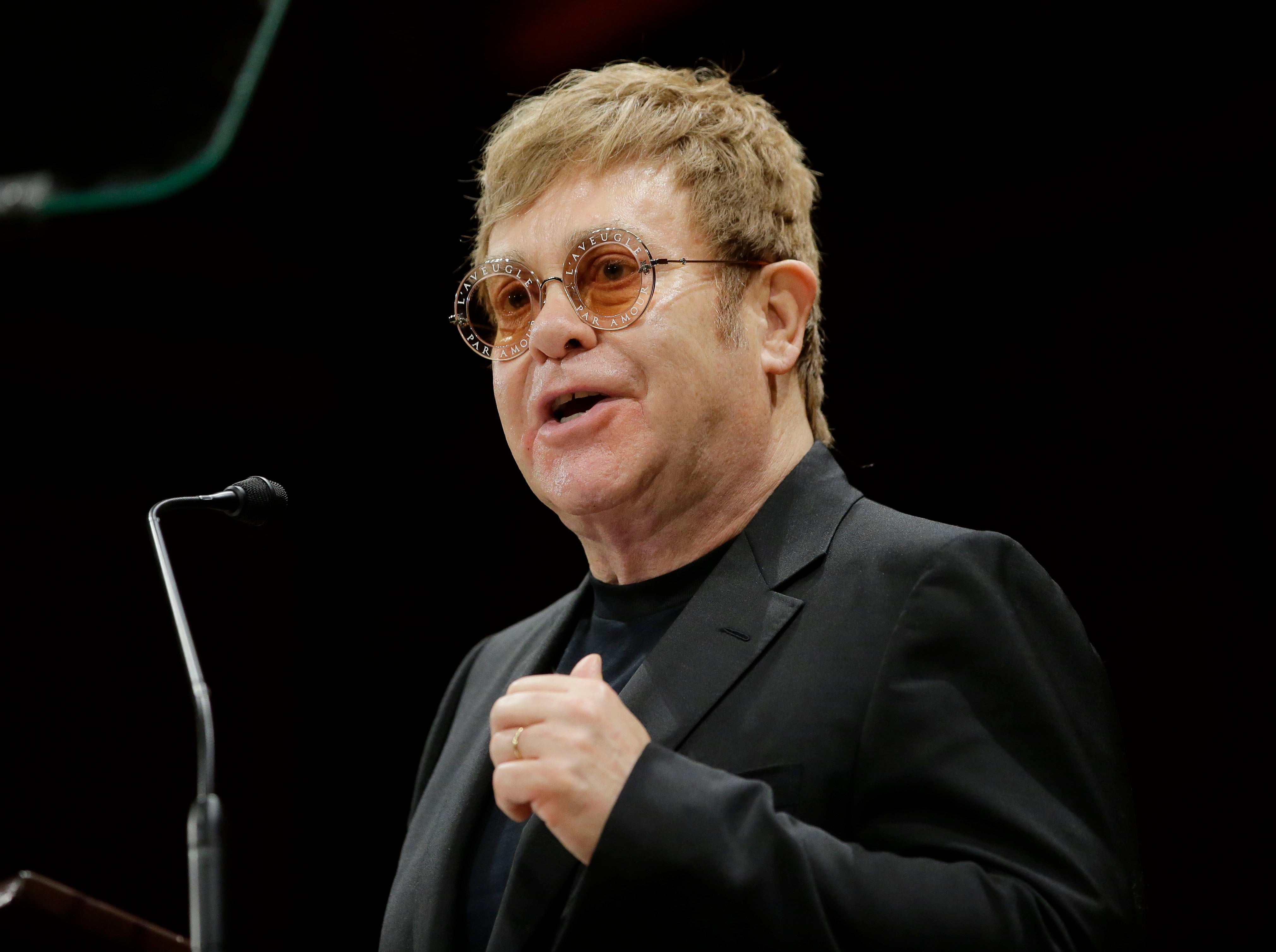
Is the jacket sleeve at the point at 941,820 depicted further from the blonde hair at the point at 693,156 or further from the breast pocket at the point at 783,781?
the blonde hair at the point at 693,156

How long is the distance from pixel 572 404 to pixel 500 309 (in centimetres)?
20

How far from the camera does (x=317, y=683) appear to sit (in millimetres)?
3518

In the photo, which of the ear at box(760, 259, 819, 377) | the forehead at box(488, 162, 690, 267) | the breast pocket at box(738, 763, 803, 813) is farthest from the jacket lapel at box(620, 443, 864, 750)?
the forehead at box(488, 162, 690, 267)

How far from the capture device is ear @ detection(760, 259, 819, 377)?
6.19 feet

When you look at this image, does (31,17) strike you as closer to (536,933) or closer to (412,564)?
(412,564)

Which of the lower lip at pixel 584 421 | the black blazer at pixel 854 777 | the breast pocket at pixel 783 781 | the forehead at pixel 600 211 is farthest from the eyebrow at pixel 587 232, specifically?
the breast pocket at pixel 783 781

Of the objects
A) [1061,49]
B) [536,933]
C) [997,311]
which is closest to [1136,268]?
[997,311]

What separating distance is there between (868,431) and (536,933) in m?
1.65

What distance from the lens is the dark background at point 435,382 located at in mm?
2324

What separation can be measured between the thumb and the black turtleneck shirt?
20cm

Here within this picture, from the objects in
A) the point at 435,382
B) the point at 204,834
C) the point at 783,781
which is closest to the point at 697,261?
the point at 783,781

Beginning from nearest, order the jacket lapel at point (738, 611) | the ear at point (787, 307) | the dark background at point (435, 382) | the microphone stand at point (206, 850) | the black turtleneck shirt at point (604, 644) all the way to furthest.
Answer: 1. the microphone stand at point (206, 850)
2. the jacket lapel at point (738, 611)
3. the black turtleneck shirt at point (604, 644)
4. the ear at point (787, 307)
5. the dark background at point (435, 382)

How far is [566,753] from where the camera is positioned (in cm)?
128

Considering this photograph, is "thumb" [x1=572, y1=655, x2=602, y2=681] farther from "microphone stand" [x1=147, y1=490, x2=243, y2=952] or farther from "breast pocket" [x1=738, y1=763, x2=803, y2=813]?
"microphone stand" [x1=147, y1=490, x2=243, y2=952]
